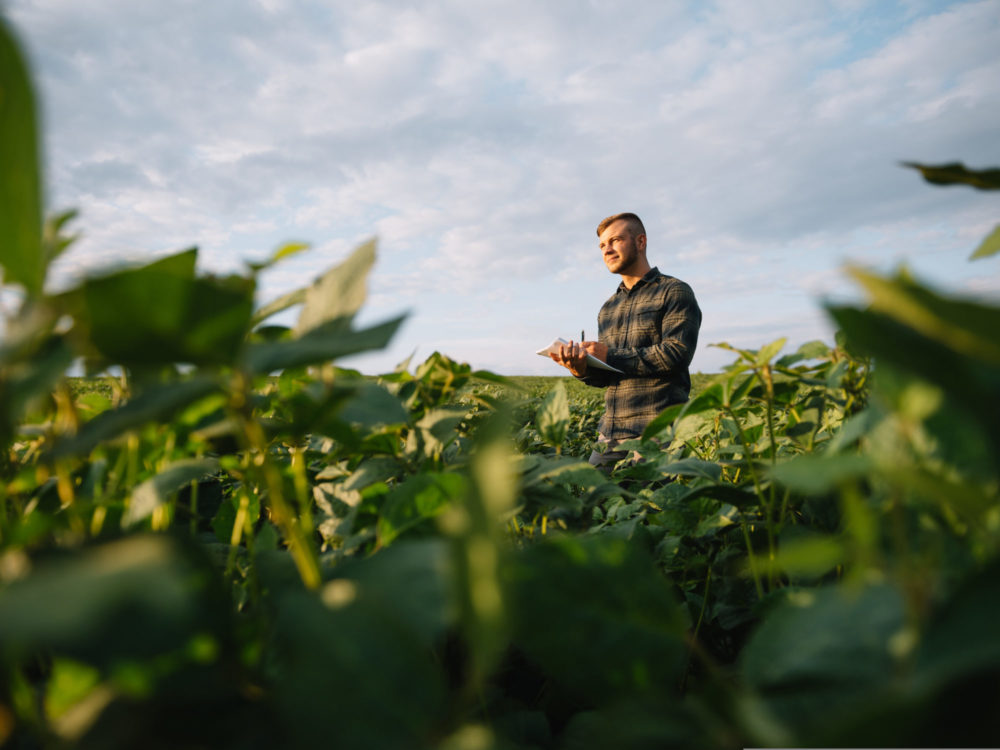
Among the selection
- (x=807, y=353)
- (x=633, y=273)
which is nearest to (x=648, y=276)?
(x=633, y=273)

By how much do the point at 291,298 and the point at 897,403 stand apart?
468 mm

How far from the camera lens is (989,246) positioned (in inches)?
17.6

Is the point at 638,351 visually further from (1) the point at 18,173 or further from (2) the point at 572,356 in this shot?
(1) the point at 18,173

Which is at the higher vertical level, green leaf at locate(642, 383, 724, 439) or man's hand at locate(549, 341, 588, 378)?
man's hand at locate(549, 341, 588, 378)

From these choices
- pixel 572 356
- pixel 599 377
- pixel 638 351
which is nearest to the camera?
pixel 572 356

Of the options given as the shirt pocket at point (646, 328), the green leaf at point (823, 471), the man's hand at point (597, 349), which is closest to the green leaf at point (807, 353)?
the green leaf at point (823, 471)

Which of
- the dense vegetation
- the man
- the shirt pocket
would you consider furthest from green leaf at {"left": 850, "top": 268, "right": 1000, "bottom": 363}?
the shirt pocket

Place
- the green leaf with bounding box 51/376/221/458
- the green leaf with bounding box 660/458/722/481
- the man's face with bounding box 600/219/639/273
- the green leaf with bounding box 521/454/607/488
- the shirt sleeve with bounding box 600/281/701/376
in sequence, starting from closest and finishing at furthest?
1. the green leaf with bounding box 51/376/221/458
2. the green leaf with bounding box 521/454/607/488
3. the green leaf with bounding box 660/458/722/481
4. the shirt sleeve with bounding box 600/281/701/376
5. the man's face with bounding box 600/219/639/273

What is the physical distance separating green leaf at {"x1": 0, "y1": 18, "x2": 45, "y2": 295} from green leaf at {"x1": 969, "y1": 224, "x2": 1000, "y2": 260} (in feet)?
2.02

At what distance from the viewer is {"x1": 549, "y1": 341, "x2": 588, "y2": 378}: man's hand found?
366 centimetres

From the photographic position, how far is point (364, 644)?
0.26 m

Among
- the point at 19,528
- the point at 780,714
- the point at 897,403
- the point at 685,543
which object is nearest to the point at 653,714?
the point at 780,714

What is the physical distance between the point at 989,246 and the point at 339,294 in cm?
50

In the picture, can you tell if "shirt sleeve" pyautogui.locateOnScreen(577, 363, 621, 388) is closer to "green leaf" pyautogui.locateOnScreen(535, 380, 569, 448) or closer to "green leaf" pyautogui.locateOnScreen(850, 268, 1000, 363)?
"green leaf" pyautogui.locateOnScreen(535, 380, 569, 448)
